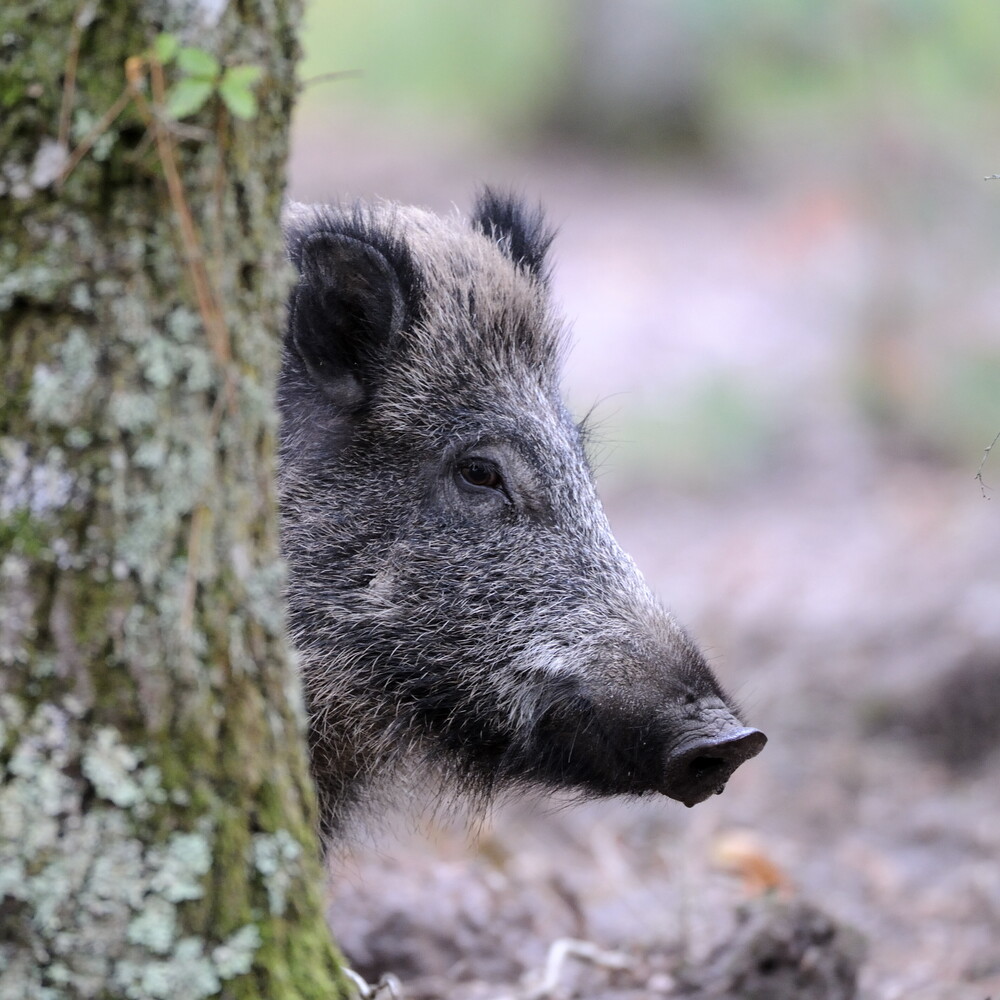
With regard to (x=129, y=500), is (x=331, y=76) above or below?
above

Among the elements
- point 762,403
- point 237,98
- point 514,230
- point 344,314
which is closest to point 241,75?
point 237,98

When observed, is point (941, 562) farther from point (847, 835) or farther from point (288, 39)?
point (288, 39)

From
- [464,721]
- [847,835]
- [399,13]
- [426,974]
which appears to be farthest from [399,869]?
[399,13]

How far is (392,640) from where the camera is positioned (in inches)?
161

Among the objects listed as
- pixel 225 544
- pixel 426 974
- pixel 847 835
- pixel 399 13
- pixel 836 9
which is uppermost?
pixel 399 13

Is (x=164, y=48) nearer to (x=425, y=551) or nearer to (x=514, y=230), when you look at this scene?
(x=425, y=551)

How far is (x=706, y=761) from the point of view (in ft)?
12.0

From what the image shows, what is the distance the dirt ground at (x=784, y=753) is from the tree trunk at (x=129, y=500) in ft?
6.82

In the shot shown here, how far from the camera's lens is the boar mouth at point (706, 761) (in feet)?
11.6

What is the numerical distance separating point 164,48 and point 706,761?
242cm

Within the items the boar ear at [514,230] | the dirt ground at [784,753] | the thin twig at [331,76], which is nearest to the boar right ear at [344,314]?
the boar ear at [514,230]

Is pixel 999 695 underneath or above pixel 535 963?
above

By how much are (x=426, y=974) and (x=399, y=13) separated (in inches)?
947

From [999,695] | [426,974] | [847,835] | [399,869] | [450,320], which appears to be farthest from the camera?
[999,695]
